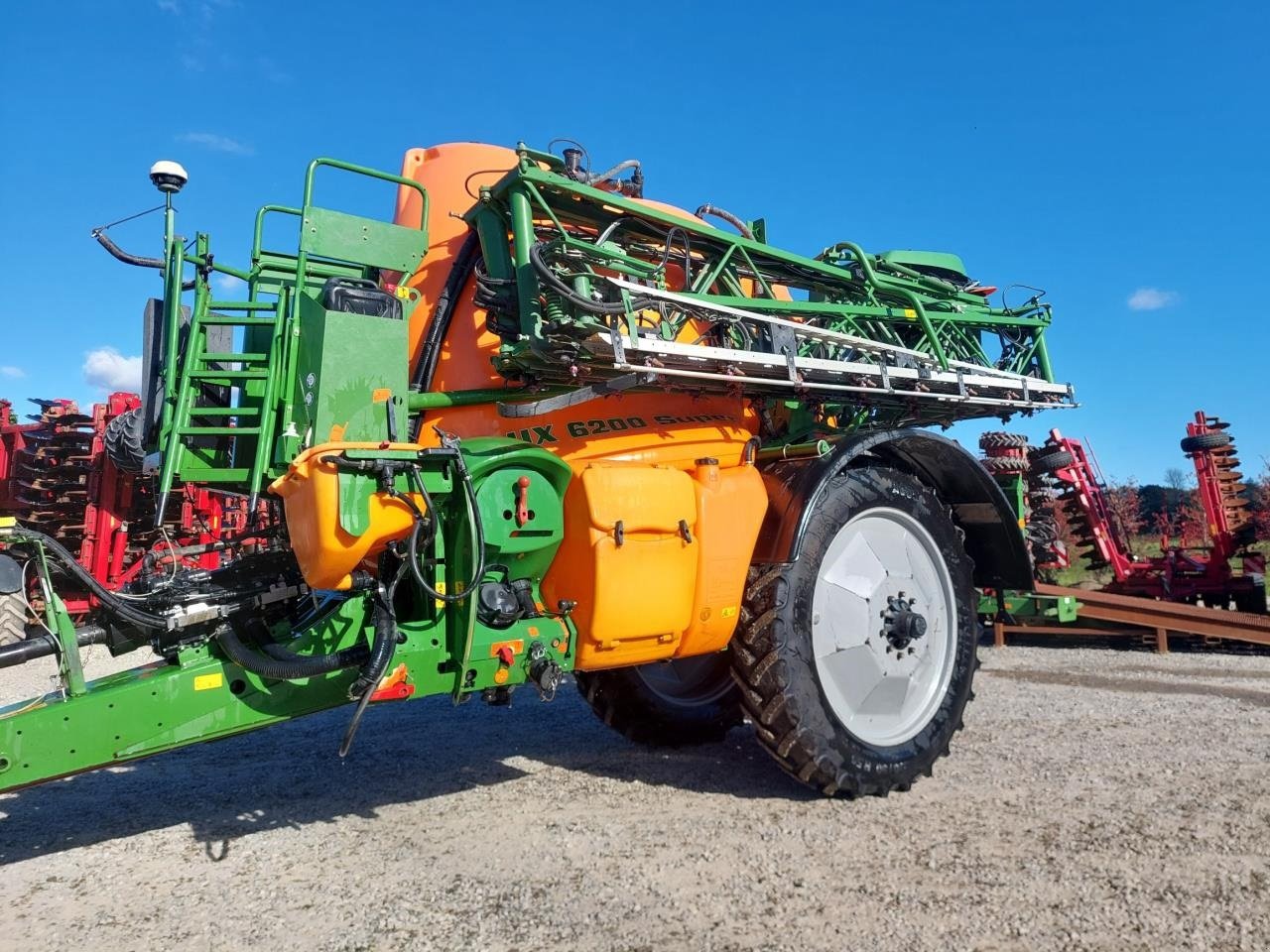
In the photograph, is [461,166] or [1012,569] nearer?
[461,166]

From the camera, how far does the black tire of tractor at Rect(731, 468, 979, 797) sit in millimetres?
3703

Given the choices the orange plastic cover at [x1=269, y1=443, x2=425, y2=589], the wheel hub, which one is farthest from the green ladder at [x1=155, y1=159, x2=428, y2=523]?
the wheel hub

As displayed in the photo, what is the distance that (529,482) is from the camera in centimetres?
337

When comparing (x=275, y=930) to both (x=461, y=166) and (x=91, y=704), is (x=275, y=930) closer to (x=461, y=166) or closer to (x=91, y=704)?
(x=91, y=704)

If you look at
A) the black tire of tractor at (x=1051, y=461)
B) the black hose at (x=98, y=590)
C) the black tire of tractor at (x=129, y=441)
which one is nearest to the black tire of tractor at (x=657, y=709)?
the black hose at (x=98, y=590)

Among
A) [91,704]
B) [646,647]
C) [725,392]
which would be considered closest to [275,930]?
[91,704]

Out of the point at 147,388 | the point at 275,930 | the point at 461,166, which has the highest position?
the point at 461,166

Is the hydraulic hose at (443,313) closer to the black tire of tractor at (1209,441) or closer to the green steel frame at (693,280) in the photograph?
the green steel frame at (693,280)

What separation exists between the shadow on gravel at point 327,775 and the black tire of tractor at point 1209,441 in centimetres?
694

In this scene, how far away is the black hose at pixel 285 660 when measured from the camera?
3148 millimetres

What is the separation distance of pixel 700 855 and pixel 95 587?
233 cm

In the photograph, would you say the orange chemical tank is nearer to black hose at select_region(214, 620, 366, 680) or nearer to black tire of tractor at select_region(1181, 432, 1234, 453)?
black hose at select_region(214, 620, 366, 680)

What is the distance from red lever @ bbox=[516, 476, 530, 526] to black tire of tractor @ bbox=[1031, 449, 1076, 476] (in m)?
8.42

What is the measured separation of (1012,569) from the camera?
193 inches
